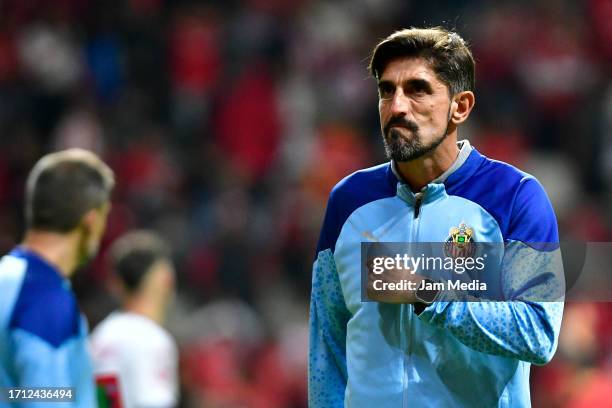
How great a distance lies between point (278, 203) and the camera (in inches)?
407

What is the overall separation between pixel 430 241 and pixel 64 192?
118 cm

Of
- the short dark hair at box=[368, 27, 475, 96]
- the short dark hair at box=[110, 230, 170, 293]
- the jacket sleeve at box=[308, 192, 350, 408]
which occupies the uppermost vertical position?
the short dark hair at box=[368, 27, 475, 96]

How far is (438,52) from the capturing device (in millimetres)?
3328

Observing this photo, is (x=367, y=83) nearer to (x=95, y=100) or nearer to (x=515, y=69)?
(x=515, y=69)

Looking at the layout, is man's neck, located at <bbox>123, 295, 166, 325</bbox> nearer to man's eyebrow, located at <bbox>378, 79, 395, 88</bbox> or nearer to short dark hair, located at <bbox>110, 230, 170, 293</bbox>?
short dark hair, located at <bbox>110, 230, 170, 293</bbox>

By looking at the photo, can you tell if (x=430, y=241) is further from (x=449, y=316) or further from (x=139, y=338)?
(x=139, y=338)

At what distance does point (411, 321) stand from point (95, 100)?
8856mm

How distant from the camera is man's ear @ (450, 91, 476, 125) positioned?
337cm

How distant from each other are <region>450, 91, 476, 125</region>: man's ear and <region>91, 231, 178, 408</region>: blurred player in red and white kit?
264 cm

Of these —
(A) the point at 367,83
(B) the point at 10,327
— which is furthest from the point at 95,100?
(B) the point at 10,327

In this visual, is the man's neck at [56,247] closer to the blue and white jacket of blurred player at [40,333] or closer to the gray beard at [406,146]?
the blue and white jacket of blurred player at [40,333]

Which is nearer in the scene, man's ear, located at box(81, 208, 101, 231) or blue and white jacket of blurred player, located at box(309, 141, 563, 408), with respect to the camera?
blue and white jacket of blurred player, located at box(309, 141, 563, 408)

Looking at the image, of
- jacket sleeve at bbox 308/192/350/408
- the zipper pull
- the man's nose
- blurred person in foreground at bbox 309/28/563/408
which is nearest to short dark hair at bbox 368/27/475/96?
blurred person in foreground at bbox 309/28/563/408

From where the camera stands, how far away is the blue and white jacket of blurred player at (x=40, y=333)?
3.34 meters
